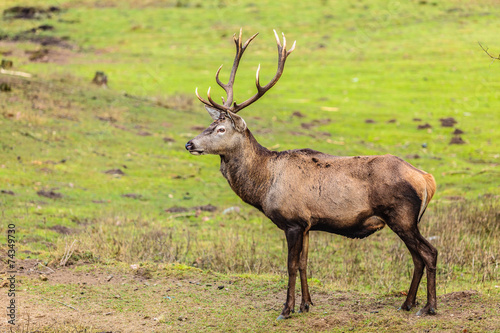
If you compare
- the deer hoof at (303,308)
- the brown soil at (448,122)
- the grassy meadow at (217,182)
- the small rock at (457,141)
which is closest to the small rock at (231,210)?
the grassy meadow at (217,182)

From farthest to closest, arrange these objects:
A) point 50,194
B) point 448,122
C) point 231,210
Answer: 1. point 448,122
2. point 231,210
3. point 50,194

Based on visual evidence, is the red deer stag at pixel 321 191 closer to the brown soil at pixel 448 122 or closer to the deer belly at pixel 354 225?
the deer belly at pixel 354 225

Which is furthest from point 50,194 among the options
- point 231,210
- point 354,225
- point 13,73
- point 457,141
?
point 457,141

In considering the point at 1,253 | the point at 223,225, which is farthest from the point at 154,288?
the point at 223,225

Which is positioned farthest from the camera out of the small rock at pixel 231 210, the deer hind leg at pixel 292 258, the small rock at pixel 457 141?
the small rock at pixel 457 141

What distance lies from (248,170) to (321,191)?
1.18m

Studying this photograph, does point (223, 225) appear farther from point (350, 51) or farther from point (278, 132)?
point (350, 51)

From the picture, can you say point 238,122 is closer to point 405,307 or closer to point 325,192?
point 325,192

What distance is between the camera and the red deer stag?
809 centimetres

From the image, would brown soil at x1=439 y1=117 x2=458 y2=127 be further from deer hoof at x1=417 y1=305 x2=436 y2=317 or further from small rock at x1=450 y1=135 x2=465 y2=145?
deer hoof at x1=417 y1=305 x2=436 y2=317

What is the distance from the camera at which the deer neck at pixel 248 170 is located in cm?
893

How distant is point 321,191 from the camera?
8523mm

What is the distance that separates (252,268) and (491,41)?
3615 centimetres

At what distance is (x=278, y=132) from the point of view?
25.0 m
